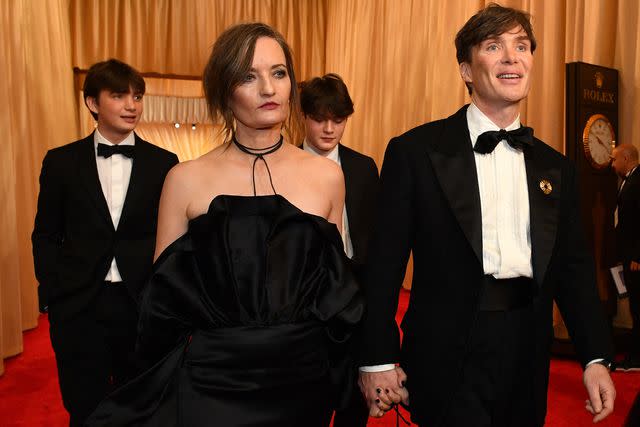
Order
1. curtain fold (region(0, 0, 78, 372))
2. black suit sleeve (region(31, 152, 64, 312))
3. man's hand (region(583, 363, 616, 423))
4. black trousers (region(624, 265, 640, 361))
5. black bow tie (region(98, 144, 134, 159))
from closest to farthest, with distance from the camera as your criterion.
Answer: man's hand (region(583, 363, 616, 423)) → black suit sleeve (region(31, 152, 64, 312)) → black bow tie (region(98, 144, 134, 159)) → black trousers (region(624, 265, 640, 361)) → curtain fold (region(0, 0, 78, 372))

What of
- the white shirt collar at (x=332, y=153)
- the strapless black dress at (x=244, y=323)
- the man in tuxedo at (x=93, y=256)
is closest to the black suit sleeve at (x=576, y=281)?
the strapless black dress at (x=244, y=323)

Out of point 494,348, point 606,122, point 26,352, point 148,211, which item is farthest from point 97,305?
point 606,122

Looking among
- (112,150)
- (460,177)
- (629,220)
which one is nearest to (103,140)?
(112,150)

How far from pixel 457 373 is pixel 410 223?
0.45 meters

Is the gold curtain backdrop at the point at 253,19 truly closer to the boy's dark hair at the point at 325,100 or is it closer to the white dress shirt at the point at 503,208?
the boy's dark hair at the point at 325,100

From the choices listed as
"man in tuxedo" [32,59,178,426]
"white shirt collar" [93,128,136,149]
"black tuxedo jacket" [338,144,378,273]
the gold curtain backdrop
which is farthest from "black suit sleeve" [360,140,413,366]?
the gold curtain backdrop

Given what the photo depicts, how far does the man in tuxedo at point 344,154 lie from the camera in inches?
114

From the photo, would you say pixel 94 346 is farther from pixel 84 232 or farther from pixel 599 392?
pixel 599 392

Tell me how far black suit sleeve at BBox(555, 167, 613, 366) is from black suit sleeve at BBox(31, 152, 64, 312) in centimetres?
218

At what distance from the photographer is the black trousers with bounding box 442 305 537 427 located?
1.87 metres

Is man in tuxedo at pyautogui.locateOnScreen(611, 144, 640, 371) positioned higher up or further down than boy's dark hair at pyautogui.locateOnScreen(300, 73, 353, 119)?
further down

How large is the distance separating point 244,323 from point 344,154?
1518 millimetres

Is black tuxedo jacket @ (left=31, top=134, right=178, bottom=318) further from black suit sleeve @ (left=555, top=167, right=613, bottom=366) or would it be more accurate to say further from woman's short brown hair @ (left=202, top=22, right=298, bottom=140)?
black suit sleeve @ (left=555, top=167, right=613, bottom=366)

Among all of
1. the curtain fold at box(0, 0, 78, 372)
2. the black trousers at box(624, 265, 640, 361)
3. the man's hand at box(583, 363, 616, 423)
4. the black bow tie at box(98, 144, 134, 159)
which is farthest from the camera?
the curtain fold at box(0, 0, 78, 372)
